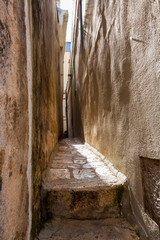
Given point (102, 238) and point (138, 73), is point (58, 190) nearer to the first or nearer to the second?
point (102, 238)

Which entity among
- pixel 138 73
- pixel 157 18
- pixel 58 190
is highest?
pixel 157 18

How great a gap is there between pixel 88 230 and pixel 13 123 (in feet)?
3.59

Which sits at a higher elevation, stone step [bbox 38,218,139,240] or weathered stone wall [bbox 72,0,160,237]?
weathered stone wall [bbox 72,0,160,237]

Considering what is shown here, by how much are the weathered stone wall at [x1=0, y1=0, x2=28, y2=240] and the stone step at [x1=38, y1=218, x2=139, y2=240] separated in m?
0.44

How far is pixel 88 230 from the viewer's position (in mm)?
1294

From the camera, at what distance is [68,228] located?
131 cm

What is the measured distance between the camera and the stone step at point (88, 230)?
3.99 feet

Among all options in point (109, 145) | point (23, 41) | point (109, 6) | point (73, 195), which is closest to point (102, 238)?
point (73, 195)

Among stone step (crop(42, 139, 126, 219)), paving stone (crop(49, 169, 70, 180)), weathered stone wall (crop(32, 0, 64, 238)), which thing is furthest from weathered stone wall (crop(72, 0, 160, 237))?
weathered stone wall (crop(32, 0, 64, 238))

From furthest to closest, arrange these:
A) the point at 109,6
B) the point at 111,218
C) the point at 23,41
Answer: the point at 109,6, the point at 111,218, the point at 23,41

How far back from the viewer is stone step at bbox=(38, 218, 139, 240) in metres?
1.22

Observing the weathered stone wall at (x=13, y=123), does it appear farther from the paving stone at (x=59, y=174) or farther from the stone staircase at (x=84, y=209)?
the paving stone at (x=59, y=174)

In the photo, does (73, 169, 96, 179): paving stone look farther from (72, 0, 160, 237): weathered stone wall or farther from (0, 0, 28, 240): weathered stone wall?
(0, 0, 28, 240): weathered stone wall

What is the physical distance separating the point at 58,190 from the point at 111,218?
0.54 metres
